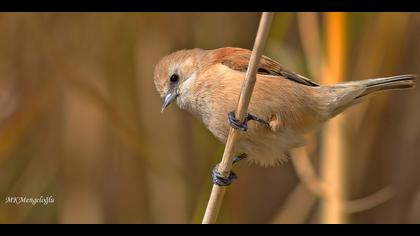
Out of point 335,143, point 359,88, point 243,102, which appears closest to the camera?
point 243,102

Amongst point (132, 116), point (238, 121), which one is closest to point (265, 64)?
point (238, 121)

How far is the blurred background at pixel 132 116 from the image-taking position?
3.61 metres

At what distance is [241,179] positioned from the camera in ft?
13.5

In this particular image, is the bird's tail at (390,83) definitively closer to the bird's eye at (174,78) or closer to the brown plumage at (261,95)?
the brown plumage at (261,95)

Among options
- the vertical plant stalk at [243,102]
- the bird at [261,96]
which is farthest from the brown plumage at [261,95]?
the vertical plant stalk at [243,102]

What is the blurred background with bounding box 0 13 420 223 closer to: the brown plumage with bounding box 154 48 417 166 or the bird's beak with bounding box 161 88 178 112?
the brown plumage with bounding box 154 48 417 166

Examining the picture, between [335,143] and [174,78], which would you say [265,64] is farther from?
[335,143]

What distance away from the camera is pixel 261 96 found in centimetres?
291

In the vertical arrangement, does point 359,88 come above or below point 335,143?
above

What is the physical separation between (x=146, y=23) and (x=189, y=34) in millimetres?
262

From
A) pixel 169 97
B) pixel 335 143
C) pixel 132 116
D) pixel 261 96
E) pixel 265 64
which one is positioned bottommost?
pixel 132 116

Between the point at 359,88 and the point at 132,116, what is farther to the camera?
the point at 132,116

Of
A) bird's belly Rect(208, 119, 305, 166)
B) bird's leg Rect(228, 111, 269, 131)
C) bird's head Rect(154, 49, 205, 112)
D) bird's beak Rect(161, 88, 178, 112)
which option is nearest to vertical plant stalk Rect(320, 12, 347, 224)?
bird's belly Rect(208, 119, 305, 166)

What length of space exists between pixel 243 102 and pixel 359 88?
0.92 metres
